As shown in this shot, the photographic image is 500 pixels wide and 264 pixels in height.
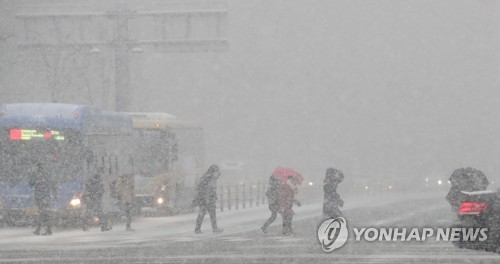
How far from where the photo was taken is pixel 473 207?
1670cm

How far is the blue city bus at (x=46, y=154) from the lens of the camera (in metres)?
31.3

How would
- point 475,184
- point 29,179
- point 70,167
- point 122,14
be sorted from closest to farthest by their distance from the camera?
point 475,184, point 29,179, point 70,167, point 122,14

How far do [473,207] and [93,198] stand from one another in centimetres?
1569

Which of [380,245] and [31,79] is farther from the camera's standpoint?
[31,79]

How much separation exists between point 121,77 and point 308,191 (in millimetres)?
14285

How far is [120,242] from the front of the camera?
25.4m

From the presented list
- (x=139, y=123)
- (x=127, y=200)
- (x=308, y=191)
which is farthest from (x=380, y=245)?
(x=308, y=191)

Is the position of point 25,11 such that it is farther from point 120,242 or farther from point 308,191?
point 120,242

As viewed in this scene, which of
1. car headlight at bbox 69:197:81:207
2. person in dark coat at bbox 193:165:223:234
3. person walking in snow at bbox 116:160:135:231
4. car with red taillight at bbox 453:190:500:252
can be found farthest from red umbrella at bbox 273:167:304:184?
car with red taillight at bbox 453:190:500:252

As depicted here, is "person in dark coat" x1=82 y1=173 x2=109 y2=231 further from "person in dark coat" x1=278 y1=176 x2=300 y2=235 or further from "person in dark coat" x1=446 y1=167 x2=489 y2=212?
"person in dark coat" x1=446 y1=167 x2=489 y2=212

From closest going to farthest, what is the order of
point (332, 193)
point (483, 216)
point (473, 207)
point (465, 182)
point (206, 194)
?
point (483, 216), point (473, 207), point (465, 182), point (332, 193), point (206, 194)

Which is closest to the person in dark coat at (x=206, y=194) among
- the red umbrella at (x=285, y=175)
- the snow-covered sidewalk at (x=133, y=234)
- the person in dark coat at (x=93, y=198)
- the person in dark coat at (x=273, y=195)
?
the snow-covered sidewalk at (x=133, y=234)

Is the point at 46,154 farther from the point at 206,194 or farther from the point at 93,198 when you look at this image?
the point at 206,194

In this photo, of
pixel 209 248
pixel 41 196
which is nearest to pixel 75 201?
pixel 41 196
